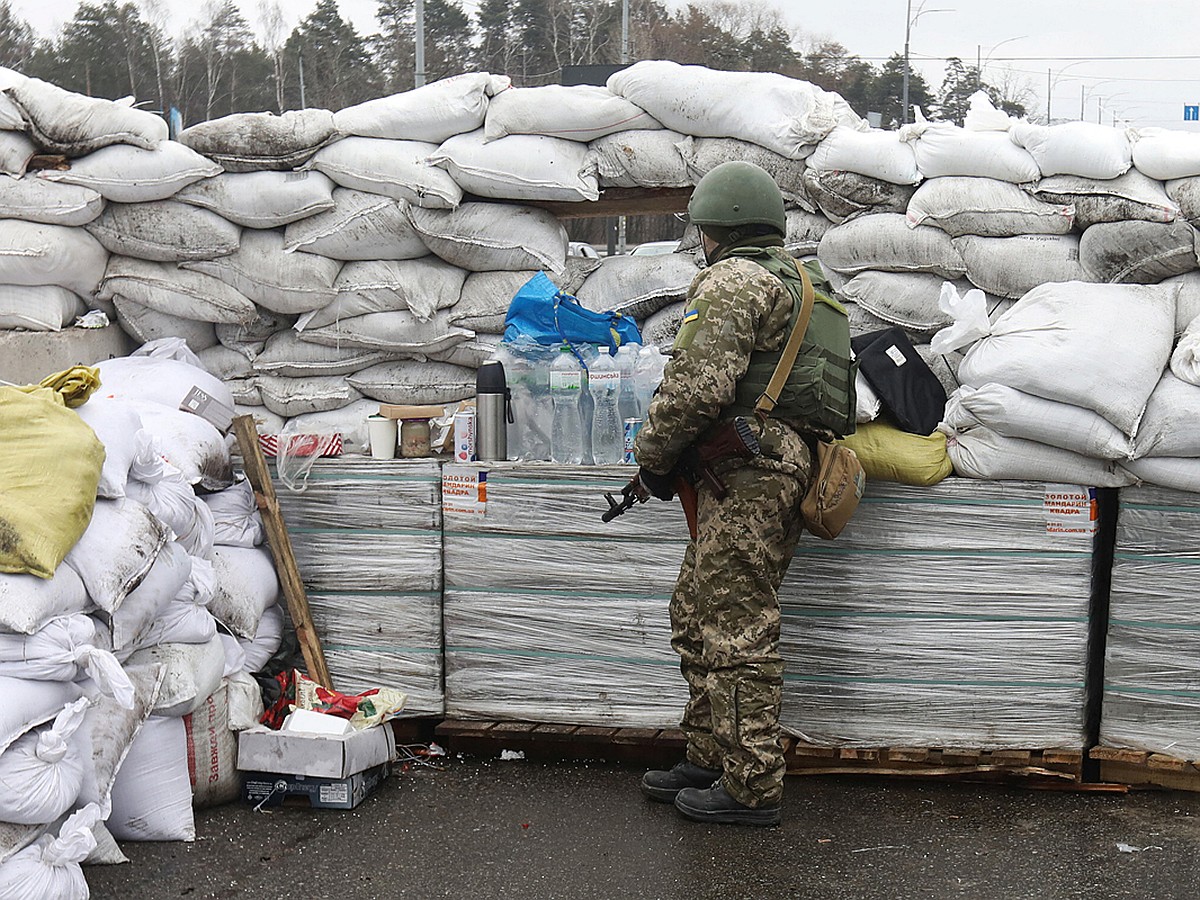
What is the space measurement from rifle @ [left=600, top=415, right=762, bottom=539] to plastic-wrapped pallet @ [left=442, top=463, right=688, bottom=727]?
1.11 feet

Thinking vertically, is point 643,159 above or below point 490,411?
above

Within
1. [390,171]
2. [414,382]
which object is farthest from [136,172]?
[414,382]

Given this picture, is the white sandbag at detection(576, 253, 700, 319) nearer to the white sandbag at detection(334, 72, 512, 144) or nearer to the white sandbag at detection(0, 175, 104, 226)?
the white sandbag at detection(334, 72, 512, 144)

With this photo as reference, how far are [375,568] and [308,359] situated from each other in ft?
3.16

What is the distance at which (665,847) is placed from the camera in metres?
3.81

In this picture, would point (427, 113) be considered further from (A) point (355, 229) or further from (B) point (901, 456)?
(B) point (901, 456)

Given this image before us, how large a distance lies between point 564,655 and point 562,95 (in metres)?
2.09

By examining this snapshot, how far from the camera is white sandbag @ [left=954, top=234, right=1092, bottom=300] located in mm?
4461

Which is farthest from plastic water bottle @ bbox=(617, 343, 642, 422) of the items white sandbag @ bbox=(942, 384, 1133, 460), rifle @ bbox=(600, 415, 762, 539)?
white sandbag @ bbox=(942, 384, 1133, 460)

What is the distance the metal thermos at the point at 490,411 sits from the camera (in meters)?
4.49

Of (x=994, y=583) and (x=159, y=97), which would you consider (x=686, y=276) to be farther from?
(x=159, y=97)

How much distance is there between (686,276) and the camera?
4875 millimetres

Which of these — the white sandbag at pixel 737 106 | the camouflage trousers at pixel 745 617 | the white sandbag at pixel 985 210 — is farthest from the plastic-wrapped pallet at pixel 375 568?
the white sandbag at pixel 985 210

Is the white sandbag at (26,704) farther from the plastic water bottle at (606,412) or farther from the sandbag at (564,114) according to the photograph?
the sandbag at (564,114)
